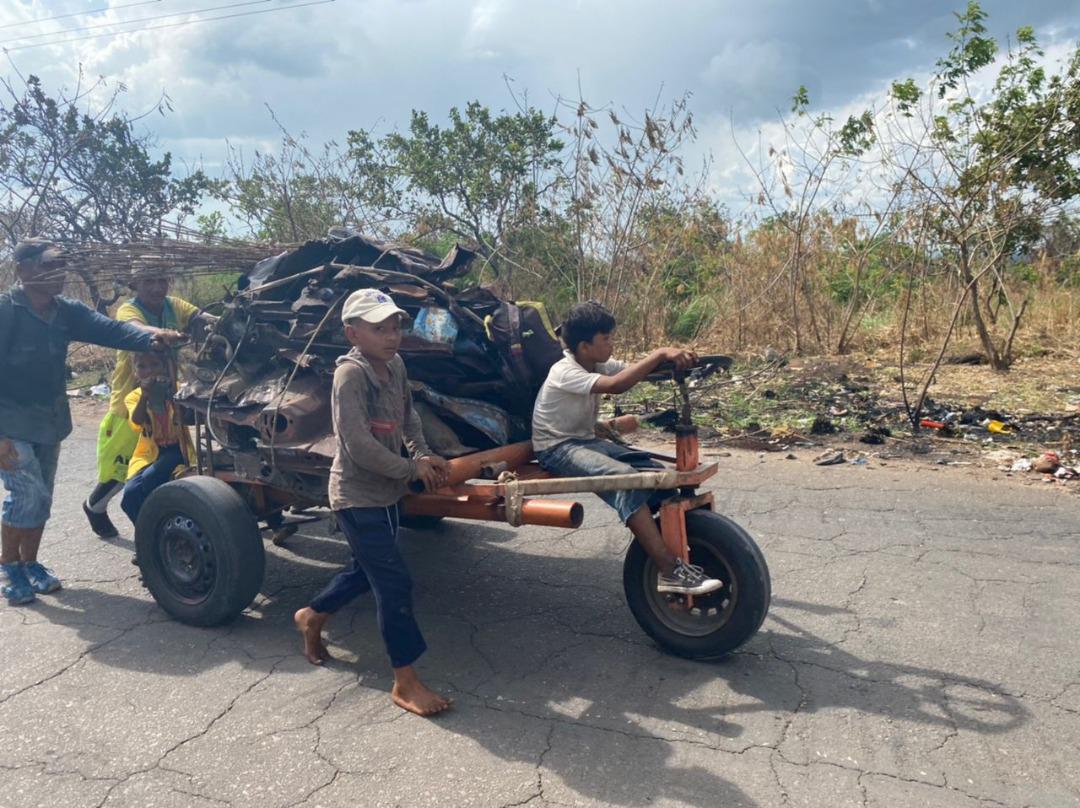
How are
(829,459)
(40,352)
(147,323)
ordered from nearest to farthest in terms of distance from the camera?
(40,352)
(147,323)
(829,459)

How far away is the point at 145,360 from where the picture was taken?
503 centimetres

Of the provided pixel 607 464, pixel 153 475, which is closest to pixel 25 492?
pixel 153 475

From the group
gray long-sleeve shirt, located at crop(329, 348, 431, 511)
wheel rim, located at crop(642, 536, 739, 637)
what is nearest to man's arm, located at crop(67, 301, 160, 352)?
gray long-sleeve shirt, located at crop(329, 348, 431, 511)

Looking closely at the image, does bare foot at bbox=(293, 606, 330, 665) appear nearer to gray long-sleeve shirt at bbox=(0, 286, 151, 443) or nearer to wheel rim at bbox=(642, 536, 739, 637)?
wheel rim at bbox=(642, 536, 739, 637)

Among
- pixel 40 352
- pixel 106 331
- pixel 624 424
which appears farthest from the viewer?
pixel 106 331

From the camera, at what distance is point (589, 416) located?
3922 millimetres

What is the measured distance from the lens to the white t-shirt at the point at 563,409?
12.7ft

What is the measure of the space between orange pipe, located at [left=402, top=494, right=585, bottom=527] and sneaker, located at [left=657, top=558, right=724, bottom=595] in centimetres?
45

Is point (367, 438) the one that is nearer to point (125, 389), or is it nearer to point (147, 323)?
point (147, 323)

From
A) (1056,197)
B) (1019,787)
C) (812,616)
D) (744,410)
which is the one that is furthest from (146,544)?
(1056,197)

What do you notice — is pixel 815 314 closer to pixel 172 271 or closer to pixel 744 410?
pixel 744 410

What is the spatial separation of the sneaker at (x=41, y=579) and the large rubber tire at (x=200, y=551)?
0.88 m

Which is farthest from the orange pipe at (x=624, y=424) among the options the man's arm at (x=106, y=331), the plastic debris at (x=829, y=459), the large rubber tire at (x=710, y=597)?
the plastic debris at (x=829, y=459)

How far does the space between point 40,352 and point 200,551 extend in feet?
5.35
